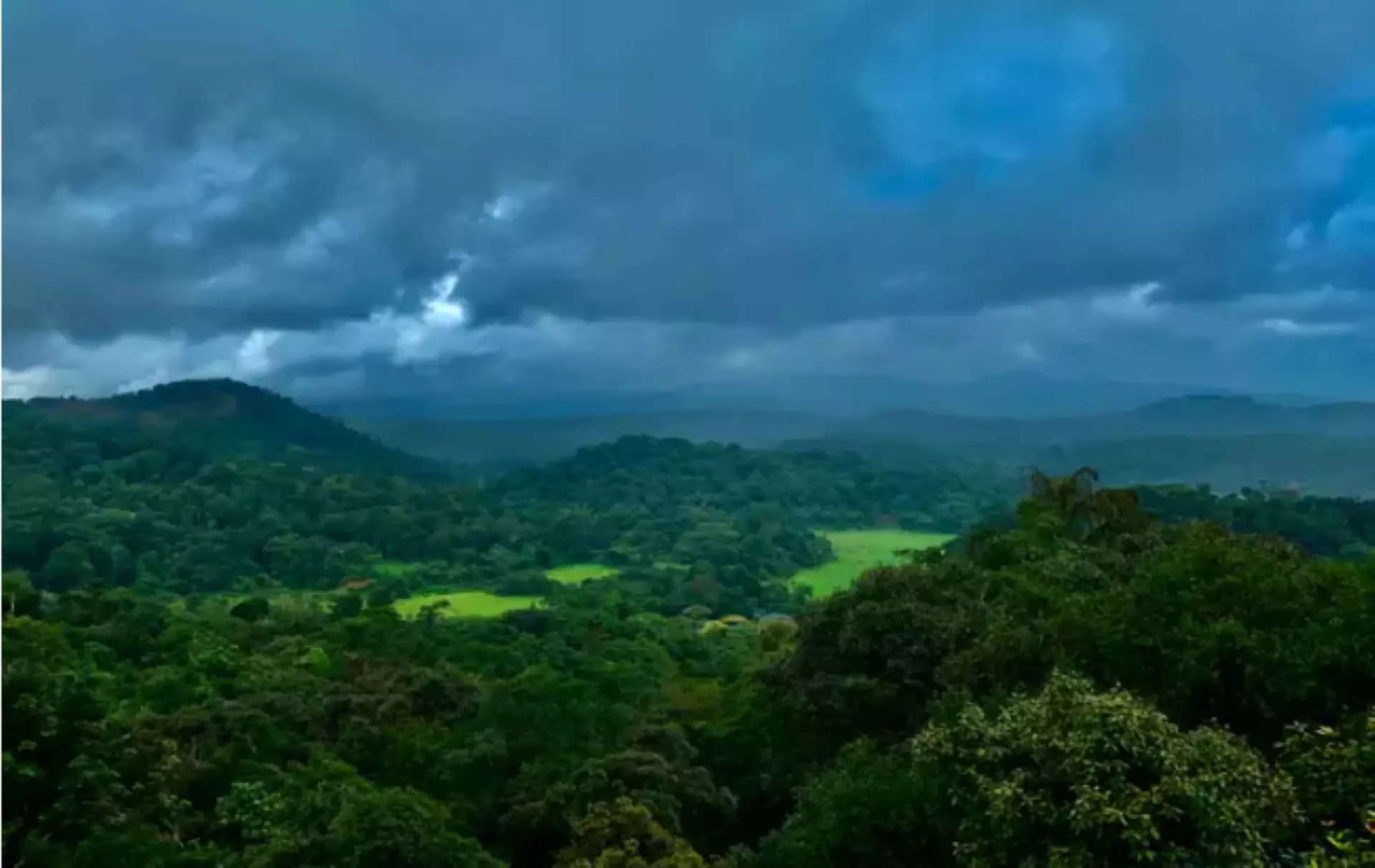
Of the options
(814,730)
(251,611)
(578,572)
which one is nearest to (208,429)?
(578,572)

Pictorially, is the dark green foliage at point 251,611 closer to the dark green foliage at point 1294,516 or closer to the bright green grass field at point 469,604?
the bright green grass field at point 469,604

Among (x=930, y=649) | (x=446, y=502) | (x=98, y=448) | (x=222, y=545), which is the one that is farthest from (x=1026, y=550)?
(x=98, y=448)

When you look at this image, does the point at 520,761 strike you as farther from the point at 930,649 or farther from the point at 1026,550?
the point at 1026,550

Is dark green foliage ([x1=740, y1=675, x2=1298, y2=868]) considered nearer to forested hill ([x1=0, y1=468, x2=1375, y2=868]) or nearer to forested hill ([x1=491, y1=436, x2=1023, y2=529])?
forested hill ([x1=0, y1=468, x2=1375, y2=868])

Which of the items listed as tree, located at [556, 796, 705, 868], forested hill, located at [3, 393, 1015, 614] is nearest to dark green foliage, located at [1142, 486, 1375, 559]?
forested hill, located at [3, 393, 1015, 614]

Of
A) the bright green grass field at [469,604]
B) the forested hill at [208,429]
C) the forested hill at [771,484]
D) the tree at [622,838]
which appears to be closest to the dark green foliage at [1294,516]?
the bright green grass field at [469,604]

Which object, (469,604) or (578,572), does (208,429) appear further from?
(469,604)
